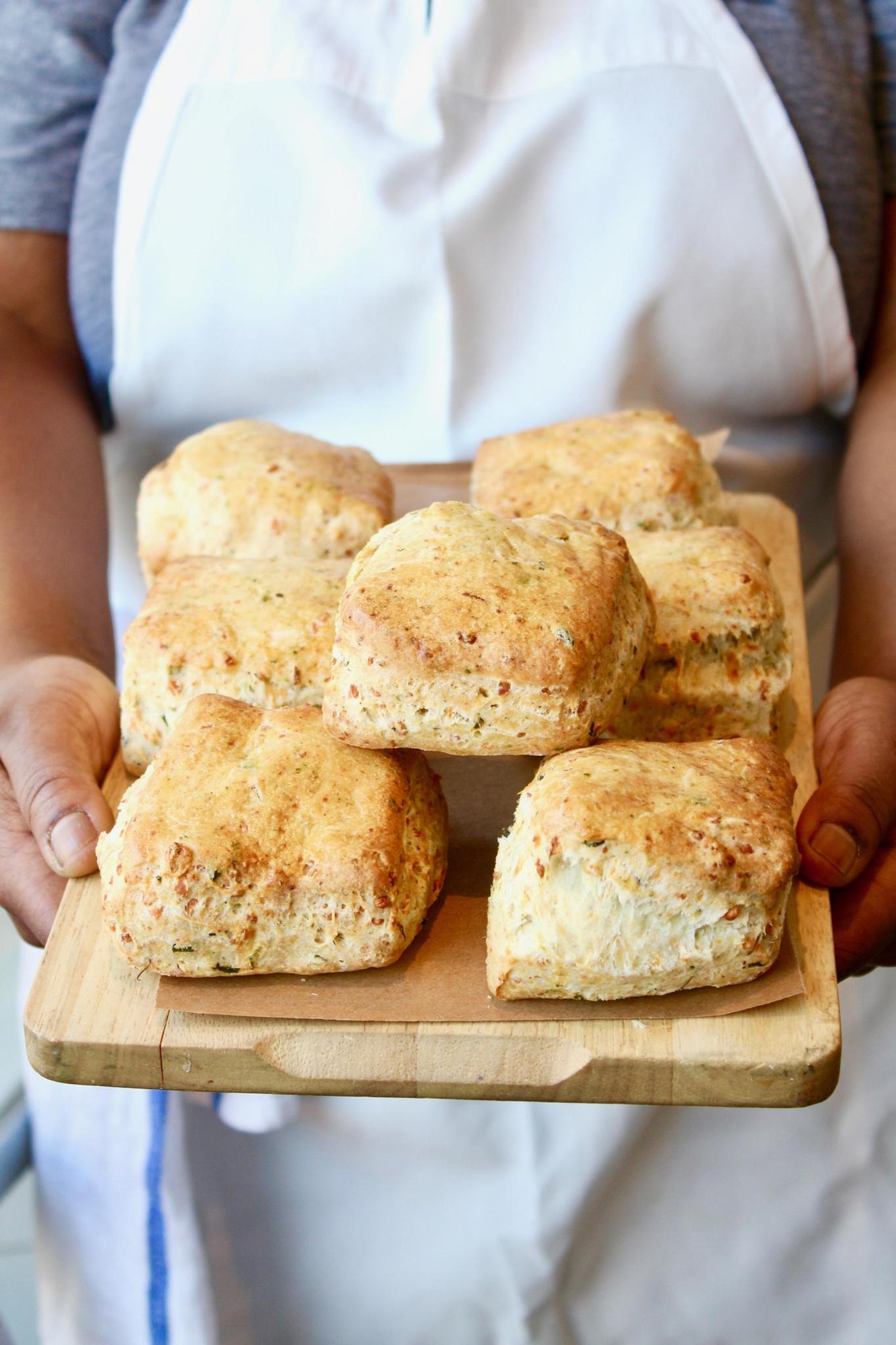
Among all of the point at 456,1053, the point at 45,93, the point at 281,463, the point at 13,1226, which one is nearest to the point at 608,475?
the point at 281,463

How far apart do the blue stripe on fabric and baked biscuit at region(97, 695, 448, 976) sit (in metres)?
0.75

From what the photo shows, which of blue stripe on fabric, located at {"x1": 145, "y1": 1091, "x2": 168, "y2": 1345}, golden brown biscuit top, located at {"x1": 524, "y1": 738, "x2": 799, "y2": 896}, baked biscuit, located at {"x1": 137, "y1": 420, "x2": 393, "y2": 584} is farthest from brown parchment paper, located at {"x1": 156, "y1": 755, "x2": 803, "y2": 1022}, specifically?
blue stripe on fabric, located at {"x1": 145, "y1": 1091, "x2": 168, "y2": 1345}

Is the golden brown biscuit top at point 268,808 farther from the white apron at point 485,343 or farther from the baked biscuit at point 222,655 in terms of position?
the white apron at point 485,343

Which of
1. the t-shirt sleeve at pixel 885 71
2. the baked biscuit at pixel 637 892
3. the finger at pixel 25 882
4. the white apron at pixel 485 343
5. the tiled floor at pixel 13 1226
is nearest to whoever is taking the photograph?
the baked biscuit at pixel 637 892

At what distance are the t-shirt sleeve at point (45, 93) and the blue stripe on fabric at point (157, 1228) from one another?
4.80 ft

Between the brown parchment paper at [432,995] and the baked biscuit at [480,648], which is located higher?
the baked biscuit at [480,648]

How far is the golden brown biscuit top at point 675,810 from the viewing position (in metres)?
1.12

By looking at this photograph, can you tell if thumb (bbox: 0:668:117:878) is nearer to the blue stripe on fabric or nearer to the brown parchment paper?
the brown parchment paper

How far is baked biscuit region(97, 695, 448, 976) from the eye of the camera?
1.16m

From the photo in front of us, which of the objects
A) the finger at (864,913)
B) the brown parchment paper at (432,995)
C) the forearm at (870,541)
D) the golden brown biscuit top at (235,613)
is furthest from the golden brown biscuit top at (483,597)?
the forearm at (870,541)

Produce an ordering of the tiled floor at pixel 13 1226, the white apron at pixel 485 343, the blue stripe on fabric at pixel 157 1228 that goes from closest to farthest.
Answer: the blue stripe on fabric at pixel 157 1228 < the white apron at pixel 485 343 < the tiled floor at pixel 13 1226

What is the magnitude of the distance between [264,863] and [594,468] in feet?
2.45

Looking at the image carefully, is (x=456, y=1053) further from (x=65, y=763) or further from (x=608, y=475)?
(x=608, y=475)

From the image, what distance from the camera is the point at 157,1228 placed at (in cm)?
192
